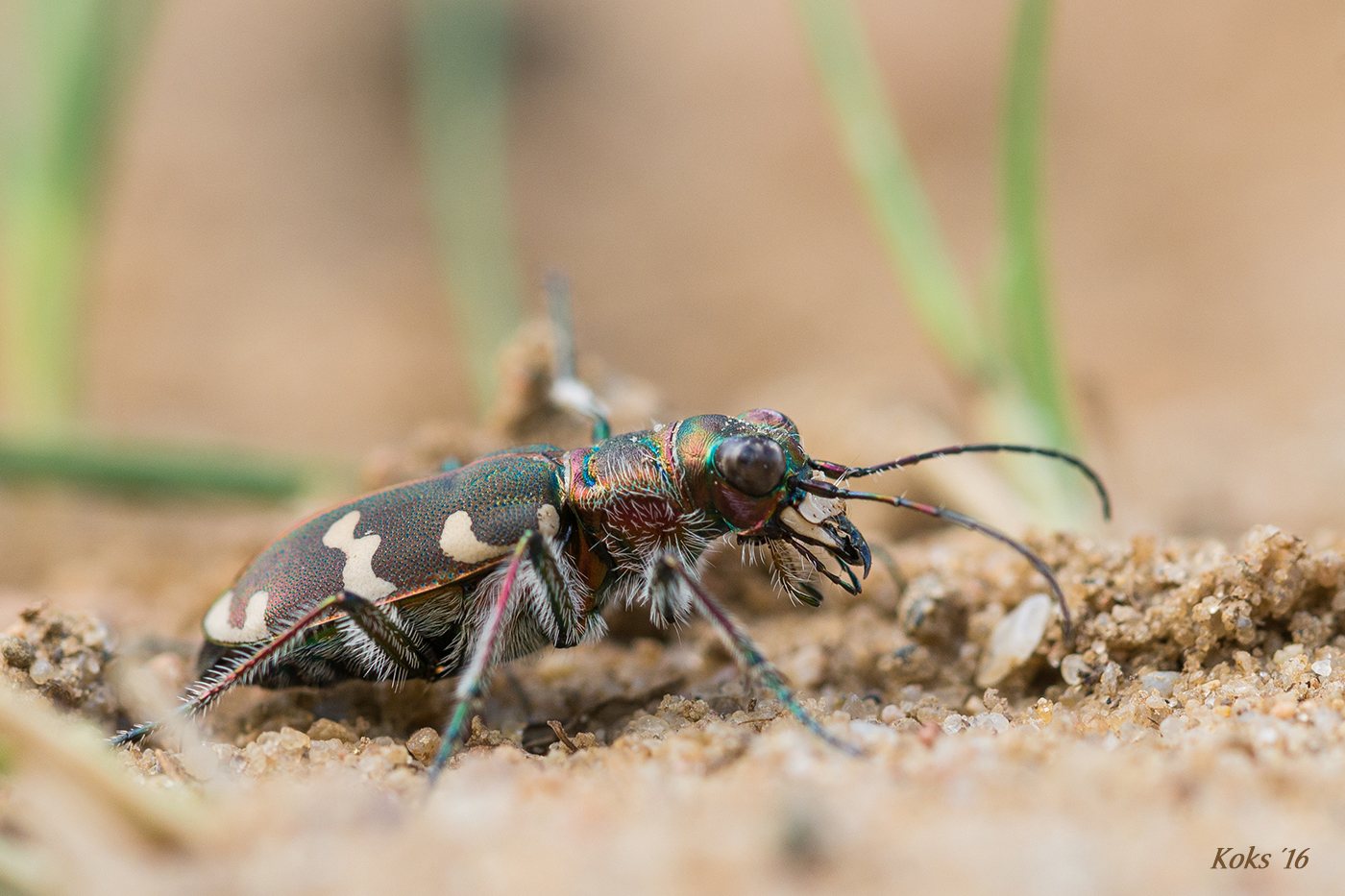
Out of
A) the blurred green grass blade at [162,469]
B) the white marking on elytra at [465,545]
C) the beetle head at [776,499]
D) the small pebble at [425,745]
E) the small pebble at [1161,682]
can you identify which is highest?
the blurred green grass blade at [162,469]

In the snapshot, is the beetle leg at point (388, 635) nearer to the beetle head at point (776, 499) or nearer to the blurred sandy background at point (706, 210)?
the beetle head at point (776, 499)

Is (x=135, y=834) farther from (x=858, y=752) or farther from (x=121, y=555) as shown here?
(x=121, y=555)

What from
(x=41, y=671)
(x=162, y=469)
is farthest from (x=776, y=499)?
(x=162, y=469)

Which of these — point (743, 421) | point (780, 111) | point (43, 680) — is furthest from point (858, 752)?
point (780, 111)

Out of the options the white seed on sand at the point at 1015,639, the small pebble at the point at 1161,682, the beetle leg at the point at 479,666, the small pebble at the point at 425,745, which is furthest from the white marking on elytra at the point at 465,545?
the small pebble at the point at 1161,682

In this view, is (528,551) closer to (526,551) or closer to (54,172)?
(526,551)

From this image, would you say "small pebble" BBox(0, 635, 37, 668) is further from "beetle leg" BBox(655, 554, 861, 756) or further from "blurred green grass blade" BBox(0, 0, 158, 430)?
"blurred green grass blade" BBox(0, 0, 158, 430)

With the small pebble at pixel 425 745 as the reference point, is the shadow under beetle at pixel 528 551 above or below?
above
